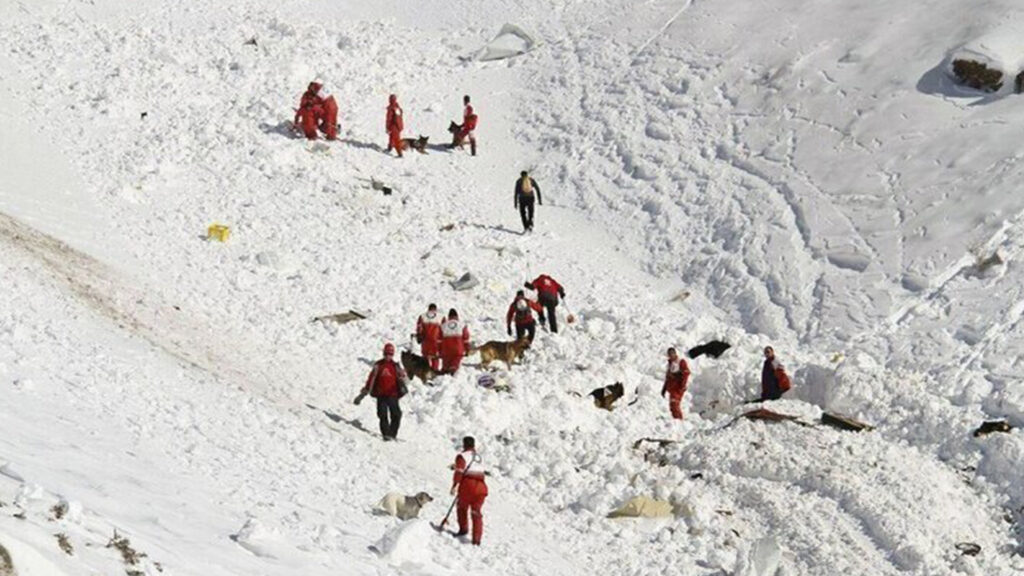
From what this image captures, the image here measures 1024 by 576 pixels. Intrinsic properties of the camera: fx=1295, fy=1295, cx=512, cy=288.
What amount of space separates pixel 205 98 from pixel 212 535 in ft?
59.2

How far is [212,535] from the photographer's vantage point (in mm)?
11070

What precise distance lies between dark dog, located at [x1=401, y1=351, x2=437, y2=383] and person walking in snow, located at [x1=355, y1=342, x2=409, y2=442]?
2063 mm

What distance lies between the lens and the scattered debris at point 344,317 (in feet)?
66.2

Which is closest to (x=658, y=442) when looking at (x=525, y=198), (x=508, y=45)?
(x=525, y=198)

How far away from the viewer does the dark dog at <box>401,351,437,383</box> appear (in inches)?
733

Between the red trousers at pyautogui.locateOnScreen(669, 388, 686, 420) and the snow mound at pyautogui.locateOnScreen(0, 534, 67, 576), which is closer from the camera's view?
the snow mound at pyautogui.locateOnScreen(0, 534, 67, 576)

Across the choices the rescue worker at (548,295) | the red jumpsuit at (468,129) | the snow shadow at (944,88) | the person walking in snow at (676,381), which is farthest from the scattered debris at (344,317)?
the snow shadow at (944,88)

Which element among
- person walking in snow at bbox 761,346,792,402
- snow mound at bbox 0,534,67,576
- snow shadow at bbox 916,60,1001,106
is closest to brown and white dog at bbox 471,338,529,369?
person walking in snow at bbox 761,346,792,402

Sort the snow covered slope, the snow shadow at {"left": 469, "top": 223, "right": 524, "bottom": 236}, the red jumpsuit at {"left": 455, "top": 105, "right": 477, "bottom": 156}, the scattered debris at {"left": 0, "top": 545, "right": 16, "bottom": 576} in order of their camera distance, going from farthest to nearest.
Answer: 1. the red jumpsuit at {"left": 455, "top": 105, "right": 477, "bottom": 156}
2. the snow shadow at {"left": 469, "top": 223, "right": 524, "bottom": 236}
3. the snow covered slope
4. the scattered debris at {"left": 0, "top": 545, "right": 16, "bottom": 576}

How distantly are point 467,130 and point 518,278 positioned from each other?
20.1 ft

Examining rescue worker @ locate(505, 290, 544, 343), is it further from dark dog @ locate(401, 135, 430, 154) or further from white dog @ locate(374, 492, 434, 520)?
dark dog @ locate(401, 135, 430, 154)

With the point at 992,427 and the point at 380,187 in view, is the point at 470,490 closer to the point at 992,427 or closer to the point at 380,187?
→ the point at 992,427

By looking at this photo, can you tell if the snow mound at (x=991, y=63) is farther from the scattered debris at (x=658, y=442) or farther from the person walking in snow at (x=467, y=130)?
the scattered debris at (x=658, y=442)

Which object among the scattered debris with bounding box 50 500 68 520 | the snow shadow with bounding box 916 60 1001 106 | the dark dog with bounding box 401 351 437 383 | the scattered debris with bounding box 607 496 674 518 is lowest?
the scattered debris with bounding box 607 496 674 518
